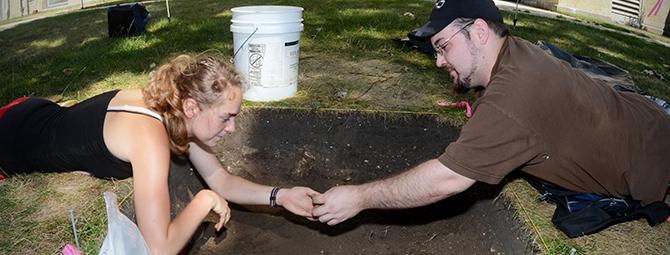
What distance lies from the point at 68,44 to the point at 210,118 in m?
4.31

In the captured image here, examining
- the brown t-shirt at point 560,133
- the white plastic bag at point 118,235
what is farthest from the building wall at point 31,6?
the brown t-shirt at point 560,133

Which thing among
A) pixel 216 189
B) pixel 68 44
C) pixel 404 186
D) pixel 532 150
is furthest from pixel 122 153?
pixel 68 44

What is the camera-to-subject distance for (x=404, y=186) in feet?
7.23

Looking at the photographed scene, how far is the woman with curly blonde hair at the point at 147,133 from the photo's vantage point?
6.84 ft

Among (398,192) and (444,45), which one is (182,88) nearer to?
(398,192)

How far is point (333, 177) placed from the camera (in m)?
3.60

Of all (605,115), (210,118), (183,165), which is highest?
(605,115)

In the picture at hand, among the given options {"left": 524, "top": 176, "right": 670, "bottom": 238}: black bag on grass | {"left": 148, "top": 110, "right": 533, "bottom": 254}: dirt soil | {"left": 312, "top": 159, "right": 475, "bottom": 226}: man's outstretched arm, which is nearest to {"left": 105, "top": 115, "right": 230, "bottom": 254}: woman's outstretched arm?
{"left": 312, "top": 159, "right": 475, "bottom": 226}: man's outstretched arm

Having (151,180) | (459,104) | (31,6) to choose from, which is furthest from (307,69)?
(31,6)

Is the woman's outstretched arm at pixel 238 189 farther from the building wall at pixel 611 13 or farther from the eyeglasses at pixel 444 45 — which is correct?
the building wall at pixel 611 13

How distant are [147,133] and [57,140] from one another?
1.90ft

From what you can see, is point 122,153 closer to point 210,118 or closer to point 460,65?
point 210,118

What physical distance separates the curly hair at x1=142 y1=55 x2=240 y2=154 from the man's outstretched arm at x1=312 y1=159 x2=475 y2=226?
686 mm

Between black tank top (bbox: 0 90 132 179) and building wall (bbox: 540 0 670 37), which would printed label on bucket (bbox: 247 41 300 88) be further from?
building wall (bbox: 540 0 670 37)
